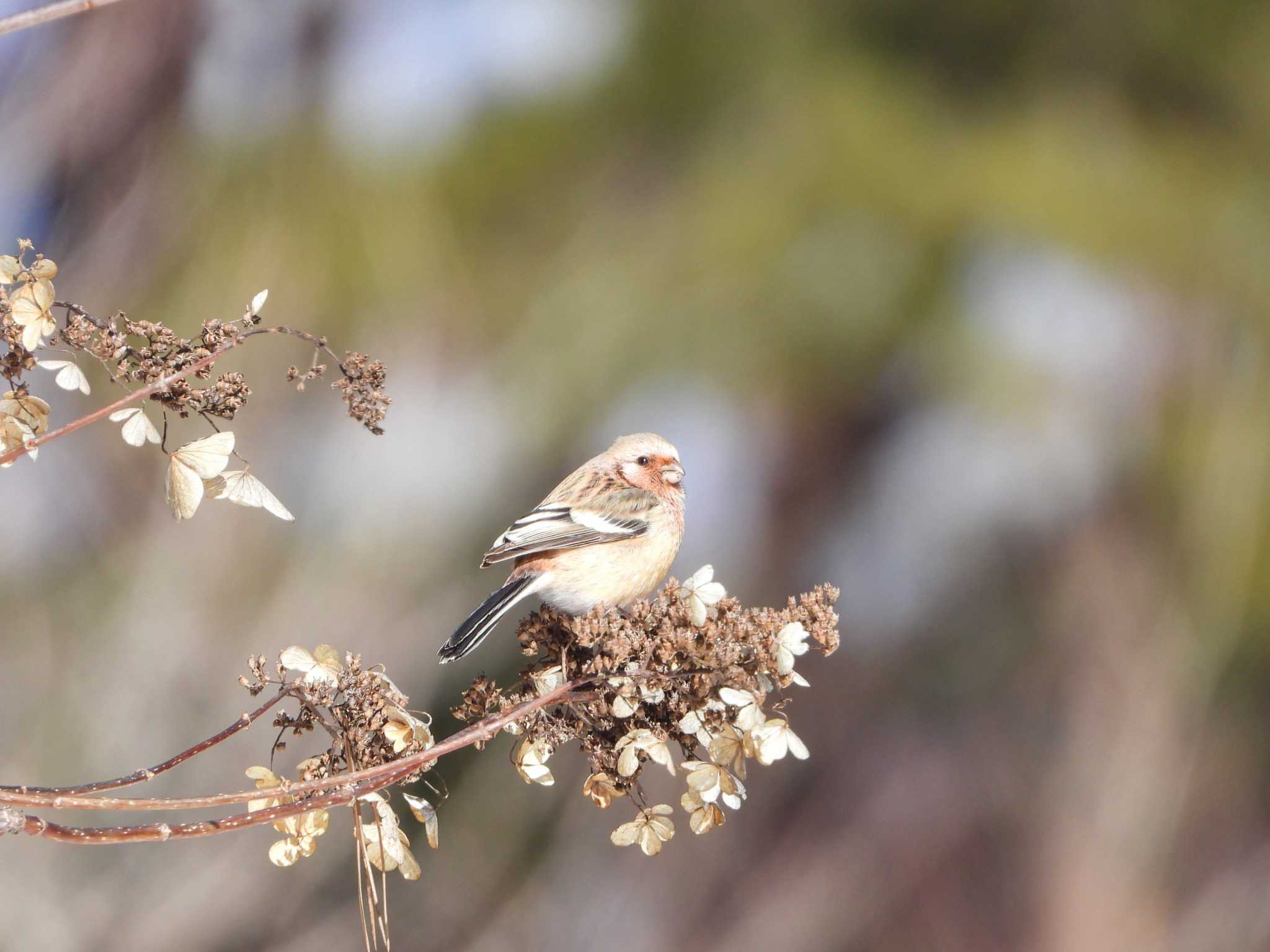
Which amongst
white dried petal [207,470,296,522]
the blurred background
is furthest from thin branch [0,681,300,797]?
the blurred background

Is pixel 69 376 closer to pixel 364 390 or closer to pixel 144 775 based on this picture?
pixel 364 390

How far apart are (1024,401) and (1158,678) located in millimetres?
2258

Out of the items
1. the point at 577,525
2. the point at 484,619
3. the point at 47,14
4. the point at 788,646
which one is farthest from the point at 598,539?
the point at 47,14

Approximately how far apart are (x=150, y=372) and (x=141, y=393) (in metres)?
0.08

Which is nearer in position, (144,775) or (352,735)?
(144,775)

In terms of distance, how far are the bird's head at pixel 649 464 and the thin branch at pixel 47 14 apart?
7.37 feet

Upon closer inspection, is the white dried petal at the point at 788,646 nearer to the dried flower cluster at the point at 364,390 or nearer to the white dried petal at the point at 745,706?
the white dried petal at the point at 745,706

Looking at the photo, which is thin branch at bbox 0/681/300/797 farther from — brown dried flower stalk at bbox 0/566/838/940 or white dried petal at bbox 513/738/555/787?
white dried petal at bbox 513/738/555/787

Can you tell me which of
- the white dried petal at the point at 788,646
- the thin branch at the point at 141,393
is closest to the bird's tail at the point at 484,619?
the white dried petal at the point at 788,646

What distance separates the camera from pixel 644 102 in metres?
8.60

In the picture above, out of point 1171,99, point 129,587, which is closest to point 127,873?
point 129,587

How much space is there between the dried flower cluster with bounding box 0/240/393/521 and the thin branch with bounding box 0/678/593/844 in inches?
12.9

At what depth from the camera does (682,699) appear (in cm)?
157

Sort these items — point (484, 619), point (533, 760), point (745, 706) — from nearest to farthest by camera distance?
point (745, 706) < point (533, 760) < point (484, 619)
